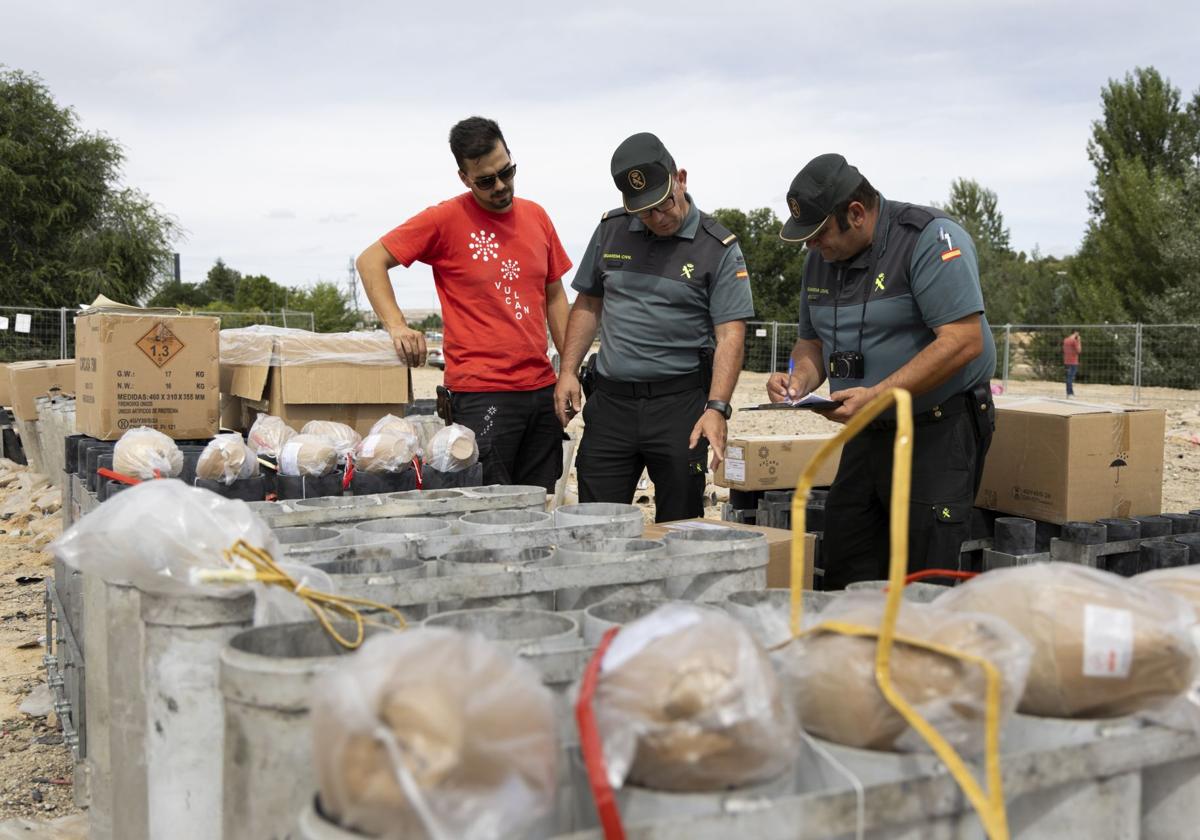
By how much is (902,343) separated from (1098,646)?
2.48m

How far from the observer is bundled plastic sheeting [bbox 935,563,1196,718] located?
5.32 ft

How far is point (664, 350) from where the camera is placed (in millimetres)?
4793

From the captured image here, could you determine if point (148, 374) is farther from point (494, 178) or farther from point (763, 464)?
point (763, 464)

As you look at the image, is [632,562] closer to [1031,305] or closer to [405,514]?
[405,514]

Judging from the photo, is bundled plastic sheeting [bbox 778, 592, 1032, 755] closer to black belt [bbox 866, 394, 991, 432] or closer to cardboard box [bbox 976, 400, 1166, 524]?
black belt [bbox 866, 394, 991, 432]

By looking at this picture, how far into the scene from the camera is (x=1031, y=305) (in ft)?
127

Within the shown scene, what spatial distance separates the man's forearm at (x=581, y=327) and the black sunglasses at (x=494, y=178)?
681mm

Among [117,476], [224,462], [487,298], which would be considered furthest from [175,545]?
[487,298]

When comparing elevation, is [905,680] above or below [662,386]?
below

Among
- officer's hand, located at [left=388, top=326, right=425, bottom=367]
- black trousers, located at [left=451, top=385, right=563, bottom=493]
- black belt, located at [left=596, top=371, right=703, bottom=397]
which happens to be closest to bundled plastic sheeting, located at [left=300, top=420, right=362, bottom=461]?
officer's hand, located at [left=388, top=326, right=425, bottom=367]

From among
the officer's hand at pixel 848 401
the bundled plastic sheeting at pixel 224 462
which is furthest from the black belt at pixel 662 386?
the bundled plastic sheeting at pixel 224 462

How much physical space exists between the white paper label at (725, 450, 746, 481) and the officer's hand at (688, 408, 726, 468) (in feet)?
3.07

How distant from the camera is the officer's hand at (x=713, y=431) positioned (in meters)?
4.52

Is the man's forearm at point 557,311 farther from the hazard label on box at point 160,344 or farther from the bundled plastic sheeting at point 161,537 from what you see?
the bundled plastic sheeting at point 161,537
